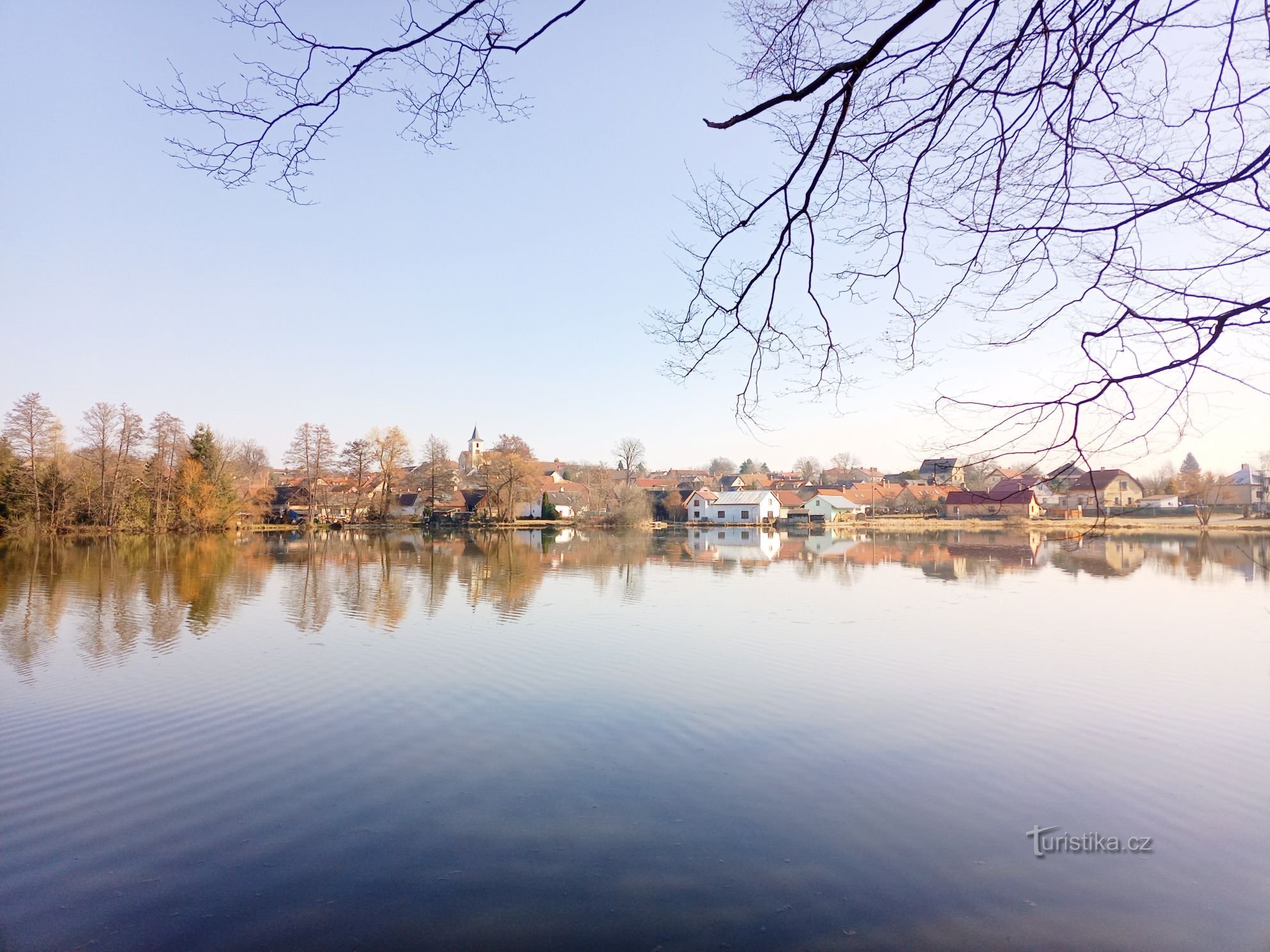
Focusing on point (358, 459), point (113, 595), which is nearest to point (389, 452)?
point (358, 459)

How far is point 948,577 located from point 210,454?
42173 mm

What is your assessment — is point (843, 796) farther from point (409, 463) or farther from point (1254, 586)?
point (409, 463)

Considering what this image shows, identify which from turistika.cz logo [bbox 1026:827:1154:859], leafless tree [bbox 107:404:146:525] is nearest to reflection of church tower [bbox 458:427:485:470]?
leafless tree [bbox 107:404:146:525]

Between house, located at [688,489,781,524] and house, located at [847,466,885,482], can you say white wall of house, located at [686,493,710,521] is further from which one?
house, located at [847,466,885,482]

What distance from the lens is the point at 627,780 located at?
226 inches

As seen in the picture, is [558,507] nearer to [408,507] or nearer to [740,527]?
[408,507]

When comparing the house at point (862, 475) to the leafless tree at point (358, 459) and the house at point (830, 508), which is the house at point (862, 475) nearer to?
the house at point (830, 508)

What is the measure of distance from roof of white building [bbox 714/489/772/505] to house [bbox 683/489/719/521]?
90cm

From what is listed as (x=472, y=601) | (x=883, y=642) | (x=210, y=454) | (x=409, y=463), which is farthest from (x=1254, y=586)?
(x=409, y=463)

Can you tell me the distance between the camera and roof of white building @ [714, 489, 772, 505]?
66.9m

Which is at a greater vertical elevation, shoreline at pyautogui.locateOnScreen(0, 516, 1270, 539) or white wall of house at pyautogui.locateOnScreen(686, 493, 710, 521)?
white wall of house at pyautogui.locateOnScreen(686, 493, 710, 521)

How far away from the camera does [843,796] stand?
5.50m

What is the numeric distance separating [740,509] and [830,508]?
7785 mm

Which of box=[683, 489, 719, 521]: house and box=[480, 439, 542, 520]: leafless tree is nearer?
box=[480, 439, 542, 520]: leafless tree
